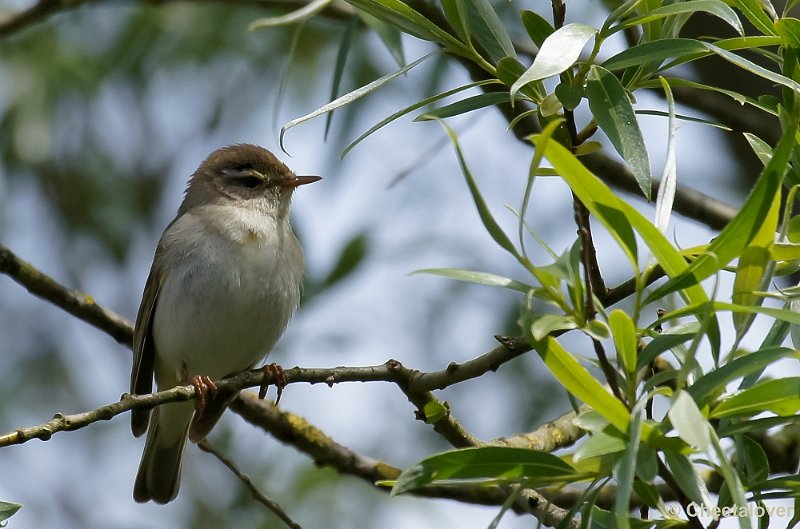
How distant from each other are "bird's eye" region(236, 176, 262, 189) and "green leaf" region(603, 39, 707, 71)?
12.6 ft

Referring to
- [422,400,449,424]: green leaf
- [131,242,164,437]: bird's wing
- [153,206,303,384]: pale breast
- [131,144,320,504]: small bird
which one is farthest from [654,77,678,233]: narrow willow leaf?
[131,242,164,437]: bird's wing

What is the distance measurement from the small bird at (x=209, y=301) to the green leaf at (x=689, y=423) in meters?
3.13

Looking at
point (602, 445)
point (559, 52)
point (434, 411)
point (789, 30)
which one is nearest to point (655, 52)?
point (559, 52)

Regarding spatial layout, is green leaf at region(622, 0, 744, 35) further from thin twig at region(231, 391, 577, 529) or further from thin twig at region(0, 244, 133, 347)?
thin twig at region(0, 244, 133, 347)

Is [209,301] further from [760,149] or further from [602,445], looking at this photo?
[602,445]

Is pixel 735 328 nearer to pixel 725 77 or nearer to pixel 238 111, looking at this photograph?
pixel 725 77

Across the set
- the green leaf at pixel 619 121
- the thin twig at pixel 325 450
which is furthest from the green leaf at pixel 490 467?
the thin twig at pixel 325 450

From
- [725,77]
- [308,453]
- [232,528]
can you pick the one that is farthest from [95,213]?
[725,77]

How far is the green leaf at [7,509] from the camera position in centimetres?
212

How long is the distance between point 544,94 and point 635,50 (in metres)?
0.22

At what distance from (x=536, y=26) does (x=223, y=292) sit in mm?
3003

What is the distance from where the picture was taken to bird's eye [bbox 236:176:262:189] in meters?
5.70

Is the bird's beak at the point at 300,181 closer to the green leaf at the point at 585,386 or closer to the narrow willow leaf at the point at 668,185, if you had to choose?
the narrow willow leaf at the point at 668,185

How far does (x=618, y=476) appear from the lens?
5.17 ft
